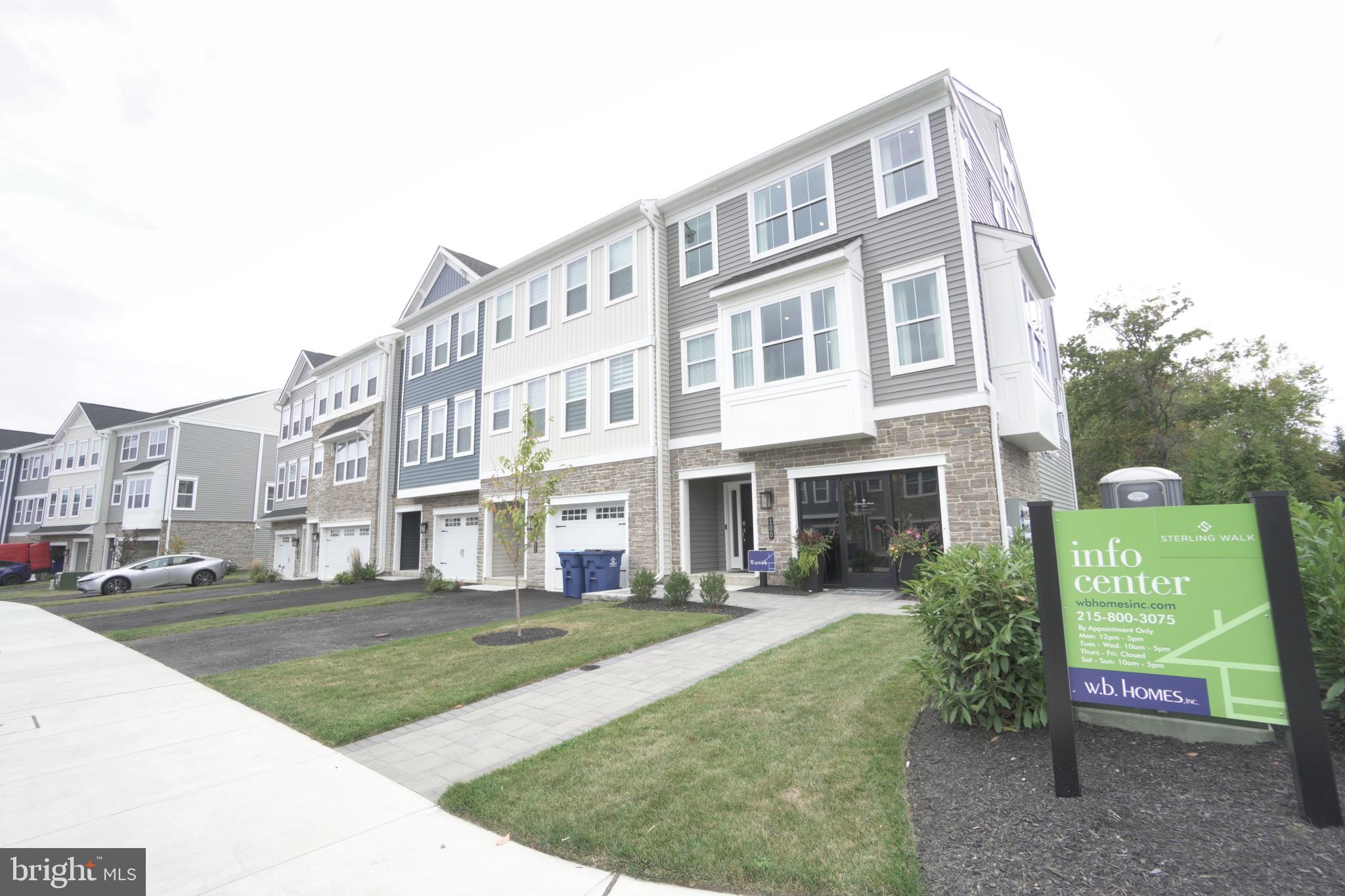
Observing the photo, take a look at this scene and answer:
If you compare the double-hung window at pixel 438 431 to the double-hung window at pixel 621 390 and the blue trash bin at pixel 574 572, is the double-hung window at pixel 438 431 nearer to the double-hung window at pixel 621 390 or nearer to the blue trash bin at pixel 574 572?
the double-hung window at pixel 621 390

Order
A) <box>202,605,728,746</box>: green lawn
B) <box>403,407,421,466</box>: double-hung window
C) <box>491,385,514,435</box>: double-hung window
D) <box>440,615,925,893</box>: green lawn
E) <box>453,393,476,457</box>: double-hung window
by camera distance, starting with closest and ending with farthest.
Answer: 1. <box>440,615,925,893</box>: green lawn
2. <box>202,605,728,746</box>: green lawn
3. <box>491,385,514,435</box>: double-hung window
4. <box>453,393,476,457</box>: double-hung window
5. <box>403,407,421,466</box>: double-hung window

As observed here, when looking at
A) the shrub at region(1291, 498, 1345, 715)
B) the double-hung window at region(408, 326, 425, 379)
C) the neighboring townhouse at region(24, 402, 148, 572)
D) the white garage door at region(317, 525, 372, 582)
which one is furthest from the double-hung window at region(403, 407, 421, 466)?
the neighboring townhouse at region(24, 402, 148, 572)

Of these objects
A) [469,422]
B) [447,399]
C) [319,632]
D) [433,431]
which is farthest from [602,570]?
[433,431]

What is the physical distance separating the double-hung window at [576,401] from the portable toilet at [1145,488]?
11.7m

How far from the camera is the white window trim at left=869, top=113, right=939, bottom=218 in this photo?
11.2 metres

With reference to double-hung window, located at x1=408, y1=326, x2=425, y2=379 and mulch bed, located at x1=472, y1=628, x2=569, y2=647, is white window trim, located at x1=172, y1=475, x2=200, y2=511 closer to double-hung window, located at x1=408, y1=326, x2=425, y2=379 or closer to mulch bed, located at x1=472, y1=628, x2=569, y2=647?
double-hung window, located at x1=408, y1=326, x2=425, y2=379

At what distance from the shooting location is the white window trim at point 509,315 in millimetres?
18098

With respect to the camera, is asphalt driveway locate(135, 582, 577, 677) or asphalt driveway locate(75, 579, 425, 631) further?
asphalt driveway locate(75, 579, 425, 631)

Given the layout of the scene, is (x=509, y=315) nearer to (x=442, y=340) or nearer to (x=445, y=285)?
(x=442, y=340)

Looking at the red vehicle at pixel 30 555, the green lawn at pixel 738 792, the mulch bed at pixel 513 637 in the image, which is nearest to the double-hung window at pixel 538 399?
the mulch bed at pixel 513 637

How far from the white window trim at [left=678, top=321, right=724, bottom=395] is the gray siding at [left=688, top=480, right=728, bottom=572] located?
2.35 metres

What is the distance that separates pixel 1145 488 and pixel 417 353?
22300 mm

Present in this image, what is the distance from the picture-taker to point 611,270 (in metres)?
15.7

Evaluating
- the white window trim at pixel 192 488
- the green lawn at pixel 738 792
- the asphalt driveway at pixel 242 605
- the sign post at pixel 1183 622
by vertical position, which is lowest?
the asphalt driveway at pixel 242 605
